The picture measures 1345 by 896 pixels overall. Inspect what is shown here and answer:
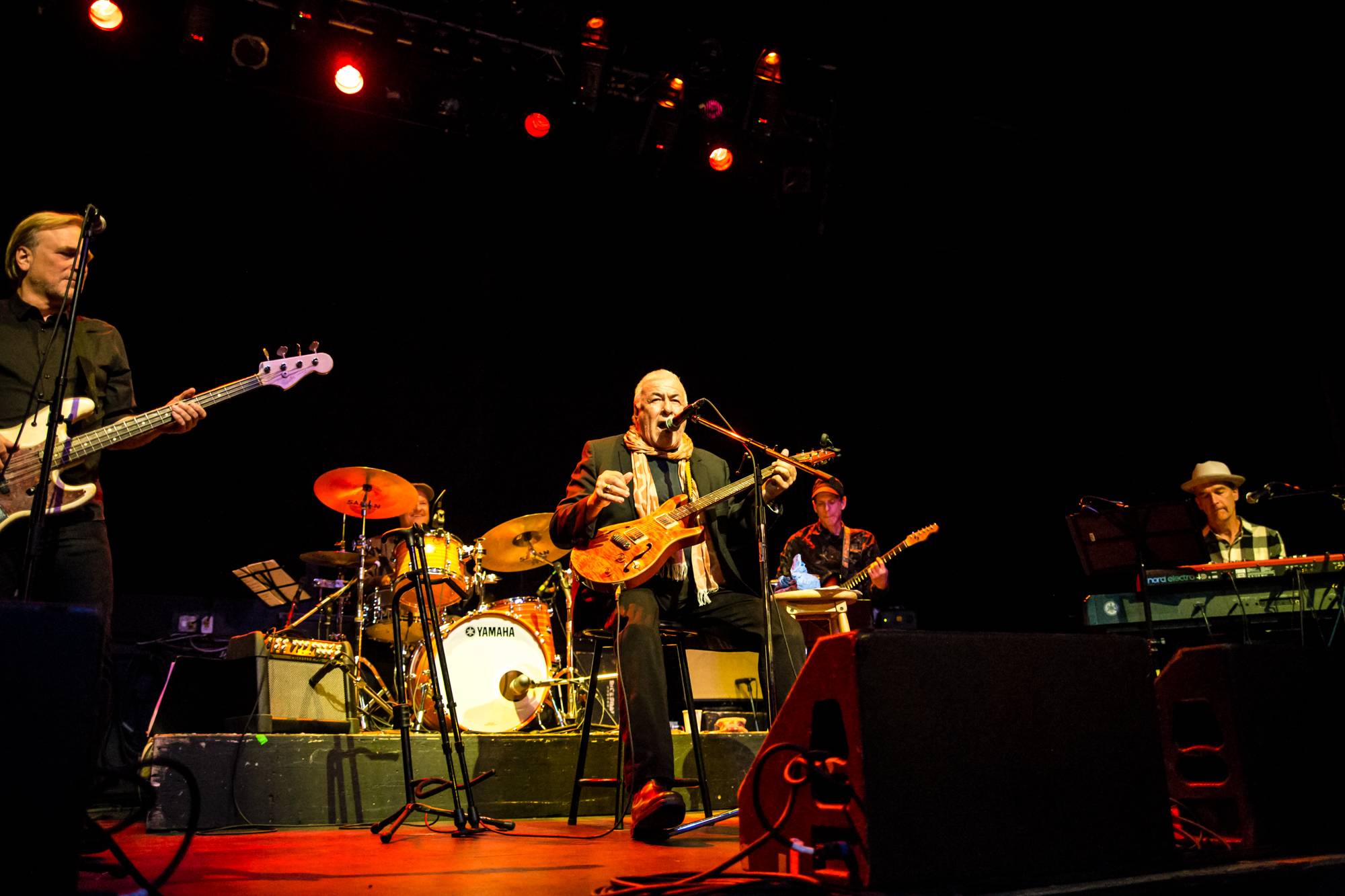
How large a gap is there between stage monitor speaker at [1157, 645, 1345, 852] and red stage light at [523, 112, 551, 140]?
5.47m

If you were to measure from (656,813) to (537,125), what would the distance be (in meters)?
5.05

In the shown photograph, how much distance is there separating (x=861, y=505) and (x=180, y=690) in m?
6.38

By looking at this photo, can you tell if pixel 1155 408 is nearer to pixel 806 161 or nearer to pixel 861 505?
pixel 861 505

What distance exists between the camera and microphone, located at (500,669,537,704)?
5742 millimetres

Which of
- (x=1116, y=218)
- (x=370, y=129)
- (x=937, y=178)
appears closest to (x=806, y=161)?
(x=937, y=178)

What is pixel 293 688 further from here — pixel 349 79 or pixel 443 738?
pixel 349 79

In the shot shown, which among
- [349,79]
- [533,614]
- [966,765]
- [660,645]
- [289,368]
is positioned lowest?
[966,765]

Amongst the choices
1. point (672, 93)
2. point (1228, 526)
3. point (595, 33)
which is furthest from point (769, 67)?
point (1228, 526)

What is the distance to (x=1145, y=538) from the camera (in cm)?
522

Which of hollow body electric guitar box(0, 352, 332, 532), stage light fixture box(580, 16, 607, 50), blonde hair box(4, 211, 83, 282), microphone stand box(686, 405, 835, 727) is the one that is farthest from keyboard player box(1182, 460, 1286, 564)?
blonde hair box(4, 211, 83, 282)

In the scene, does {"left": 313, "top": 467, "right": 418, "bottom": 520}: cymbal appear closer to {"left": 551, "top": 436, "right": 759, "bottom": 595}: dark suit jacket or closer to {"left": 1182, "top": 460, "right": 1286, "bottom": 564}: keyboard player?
{"left": 551, "top": 436, "right": 759, "bottom": 595}: dark suit jacket

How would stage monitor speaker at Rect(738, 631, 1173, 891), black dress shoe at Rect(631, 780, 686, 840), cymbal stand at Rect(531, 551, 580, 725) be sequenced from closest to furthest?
1. stage monitor speaker at Rect(738, 631, 1173, 891)
2. black dress shoe at Rect(631, 780, 686, 840)
3. cymbal stand at Rect(531, 551, 580, 725)

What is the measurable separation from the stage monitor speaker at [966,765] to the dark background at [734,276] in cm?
542

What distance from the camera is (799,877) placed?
1.73 meters
